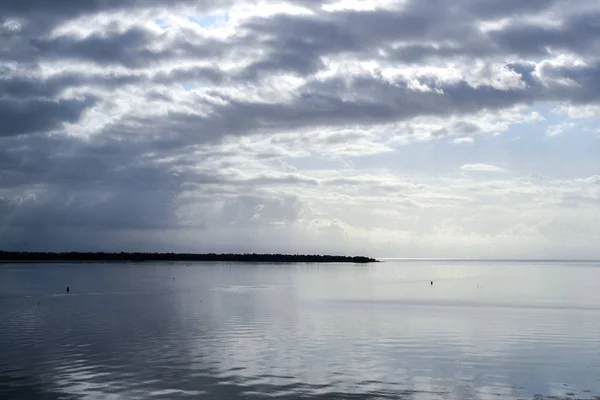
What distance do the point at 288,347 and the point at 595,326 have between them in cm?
3235

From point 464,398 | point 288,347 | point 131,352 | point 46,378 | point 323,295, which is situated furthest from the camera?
point 323,295

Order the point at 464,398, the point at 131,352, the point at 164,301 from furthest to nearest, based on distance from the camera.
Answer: the point at 164,301
the point at 131,352
the point at 464,398

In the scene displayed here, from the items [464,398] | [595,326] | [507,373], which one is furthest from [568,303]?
[464,398]

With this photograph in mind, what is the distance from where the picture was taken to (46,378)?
33656 millimetres

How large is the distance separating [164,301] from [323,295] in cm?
2779

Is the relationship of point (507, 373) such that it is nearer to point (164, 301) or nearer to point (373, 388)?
point (373, 388)

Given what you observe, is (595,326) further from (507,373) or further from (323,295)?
(323,295)

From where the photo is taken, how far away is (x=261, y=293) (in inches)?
4006

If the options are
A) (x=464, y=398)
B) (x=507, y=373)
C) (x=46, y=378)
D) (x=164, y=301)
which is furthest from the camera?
(x=164, y=301)

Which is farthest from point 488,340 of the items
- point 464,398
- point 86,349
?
point 86,349

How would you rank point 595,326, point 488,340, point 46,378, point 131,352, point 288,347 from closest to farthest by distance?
1. point 46,378
2. point 131,352
3. point 288,347
4. point 488,340
5. point 595,326

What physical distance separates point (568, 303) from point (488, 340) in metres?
41.8

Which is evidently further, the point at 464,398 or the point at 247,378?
the point at 247,378

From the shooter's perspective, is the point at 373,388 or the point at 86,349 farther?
the point at 86,349
